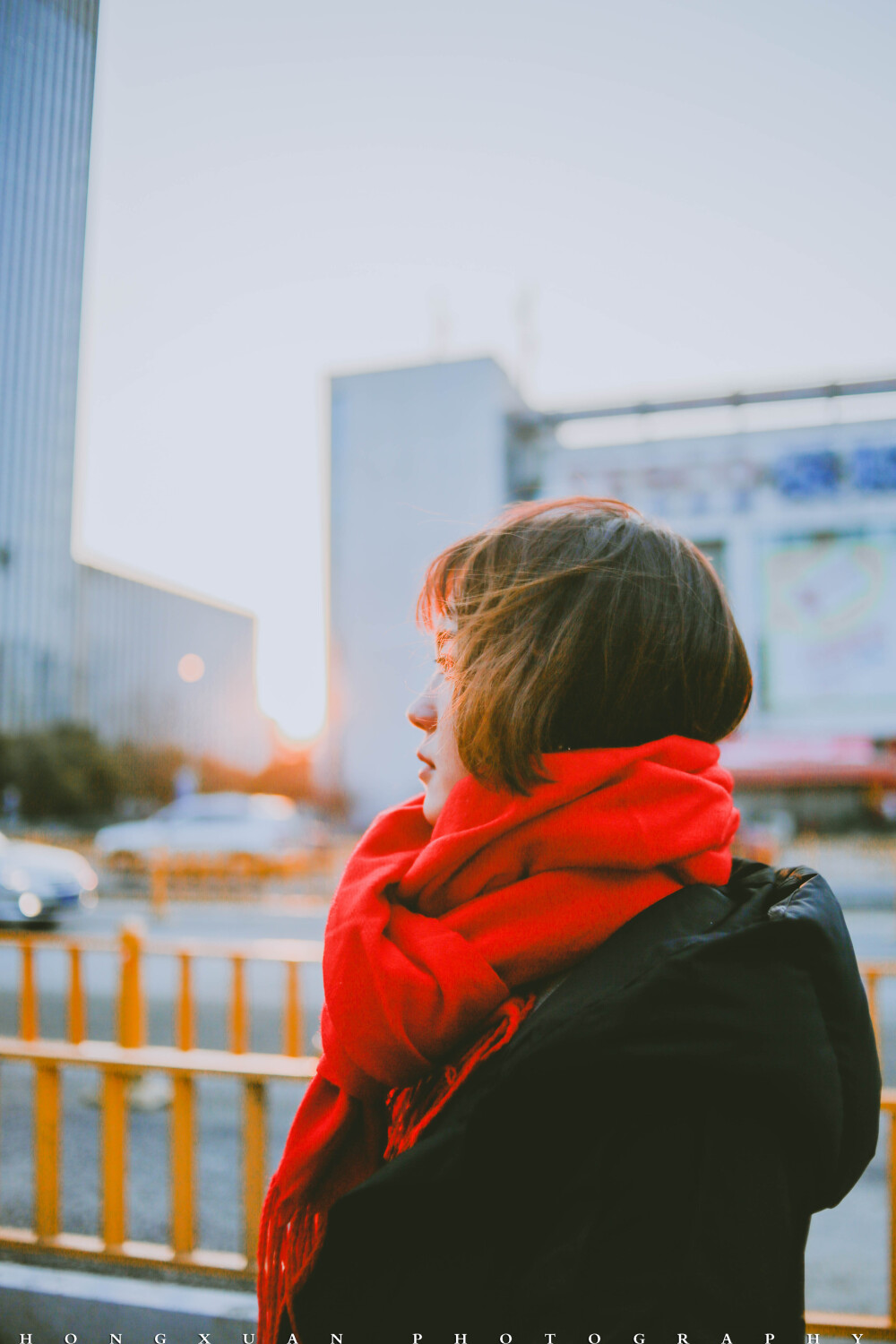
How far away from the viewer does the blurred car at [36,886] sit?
32.8ft

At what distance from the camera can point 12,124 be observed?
6.42 ft

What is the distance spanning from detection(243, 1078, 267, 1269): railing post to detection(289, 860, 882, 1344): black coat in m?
2.14

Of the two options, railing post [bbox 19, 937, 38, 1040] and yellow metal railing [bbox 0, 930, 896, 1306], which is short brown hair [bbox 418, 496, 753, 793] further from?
railing post [bbox 19, 937, 38, 1040]

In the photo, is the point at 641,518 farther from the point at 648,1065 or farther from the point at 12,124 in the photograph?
the point at 12,124

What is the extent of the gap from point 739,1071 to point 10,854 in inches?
450

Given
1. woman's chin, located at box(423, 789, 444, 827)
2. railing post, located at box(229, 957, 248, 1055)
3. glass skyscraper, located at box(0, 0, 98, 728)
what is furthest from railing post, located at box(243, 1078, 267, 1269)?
woman's chin, located at box(423, 789, 444, 827)

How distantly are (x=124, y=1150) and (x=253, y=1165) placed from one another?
518 mm

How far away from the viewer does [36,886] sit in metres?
10.3

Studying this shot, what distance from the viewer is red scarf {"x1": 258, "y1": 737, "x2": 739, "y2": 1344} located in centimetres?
95

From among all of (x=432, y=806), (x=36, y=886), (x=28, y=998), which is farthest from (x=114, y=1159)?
(x=36, y=886)

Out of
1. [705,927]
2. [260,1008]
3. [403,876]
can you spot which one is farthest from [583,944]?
[260,1008]

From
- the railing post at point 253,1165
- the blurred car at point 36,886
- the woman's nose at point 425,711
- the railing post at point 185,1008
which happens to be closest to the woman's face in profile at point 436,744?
the woman's nose at point 425,711

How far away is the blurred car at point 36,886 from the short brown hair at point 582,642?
10438mm

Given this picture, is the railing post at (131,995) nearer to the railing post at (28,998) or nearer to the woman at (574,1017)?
the railing post at (28,998)
